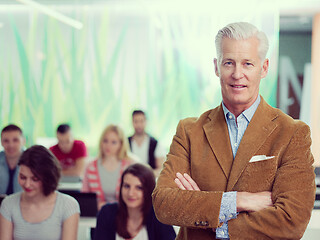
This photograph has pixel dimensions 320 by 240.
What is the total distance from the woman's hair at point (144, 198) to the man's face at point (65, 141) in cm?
222

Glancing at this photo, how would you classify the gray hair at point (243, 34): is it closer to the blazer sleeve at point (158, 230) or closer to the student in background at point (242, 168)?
the student in background at point (242, 168)

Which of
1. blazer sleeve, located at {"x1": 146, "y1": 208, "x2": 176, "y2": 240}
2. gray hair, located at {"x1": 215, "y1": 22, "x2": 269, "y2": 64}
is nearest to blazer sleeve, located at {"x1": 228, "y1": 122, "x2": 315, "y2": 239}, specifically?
gray hair, located at {"x1": 215, "y1": 22, "x2": 269, "y2": 64}

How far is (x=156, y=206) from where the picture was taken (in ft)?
4.96

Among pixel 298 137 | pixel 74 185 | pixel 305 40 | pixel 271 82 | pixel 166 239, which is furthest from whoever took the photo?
pixel 305 40

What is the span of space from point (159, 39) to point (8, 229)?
500cm

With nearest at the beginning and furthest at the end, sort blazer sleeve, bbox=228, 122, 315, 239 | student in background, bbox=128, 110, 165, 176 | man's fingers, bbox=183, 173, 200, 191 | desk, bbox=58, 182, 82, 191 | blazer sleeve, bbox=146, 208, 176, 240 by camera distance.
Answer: blazer sleeve, bbox=228, 122, 315, 239 < man's fingers, bbox=183, 173, 200, 191 < blazer sleeve, bbox=146, 208, 176, 240 < desk, bbox=58, 182, 82, 191 < student in background, bbox=128, 110, 165, 176

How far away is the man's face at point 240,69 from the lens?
4.77 ft

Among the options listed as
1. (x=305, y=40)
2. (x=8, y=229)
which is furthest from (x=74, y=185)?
(x=305, y=40)

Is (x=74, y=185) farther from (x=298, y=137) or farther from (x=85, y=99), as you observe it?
(x=298, y=137)

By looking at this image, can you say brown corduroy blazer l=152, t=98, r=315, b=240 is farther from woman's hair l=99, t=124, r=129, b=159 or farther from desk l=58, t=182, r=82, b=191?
desk l=58, t=182, r=82, b=191

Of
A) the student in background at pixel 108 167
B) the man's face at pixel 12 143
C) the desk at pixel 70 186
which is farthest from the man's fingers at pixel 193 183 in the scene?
the desk at pixel 70 186

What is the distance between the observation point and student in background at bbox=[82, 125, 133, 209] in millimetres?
4227

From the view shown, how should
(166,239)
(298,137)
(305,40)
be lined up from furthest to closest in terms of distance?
(305,40) → (166,239) → (298,137)

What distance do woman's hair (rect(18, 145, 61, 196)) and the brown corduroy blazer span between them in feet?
5.24
